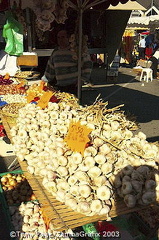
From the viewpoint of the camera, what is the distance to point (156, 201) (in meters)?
1.92

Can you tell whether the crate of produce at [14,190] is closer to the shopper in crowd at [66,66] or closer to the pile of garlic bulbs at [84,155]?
the pile of garlic bulbs at [84,155]

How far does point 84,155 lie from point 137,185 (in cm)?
46

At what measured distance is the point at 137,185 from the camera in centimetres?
188

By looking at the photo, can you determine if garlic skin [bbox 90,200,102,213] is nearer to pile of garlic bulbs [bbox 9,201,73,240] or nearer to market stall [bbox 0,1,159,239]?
market stall [bbox 0,1,159,239]

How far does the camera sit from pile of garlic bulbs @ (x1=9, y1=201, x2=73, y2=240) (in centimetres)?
258

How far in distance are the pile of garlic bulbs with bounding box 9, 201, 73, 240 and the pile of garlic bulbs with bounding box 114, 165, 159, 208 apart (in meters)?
0.95

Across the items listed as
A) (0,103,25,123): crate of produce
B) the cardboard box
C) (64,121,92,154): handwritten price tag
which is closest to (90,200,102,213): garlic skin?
(64,121,92,154): handwritten price tag

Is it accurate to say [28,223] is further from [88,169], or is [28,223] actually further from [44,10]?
[44,10]

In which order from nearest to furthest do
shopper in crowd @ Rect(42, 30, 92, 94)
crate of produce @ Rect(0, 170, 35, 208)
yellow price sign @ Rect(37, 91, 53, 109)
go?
yellow price sign @ Rect(37, 91, 53, 109) < crate of produce @ Rect(0, 170, 35, 208) < shopper in crowd @ Rect(42, 30, 92, 94)

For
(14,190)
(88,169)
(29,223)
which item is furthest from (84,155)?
(14,190)

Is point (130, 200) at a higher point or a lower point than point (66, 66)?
lower

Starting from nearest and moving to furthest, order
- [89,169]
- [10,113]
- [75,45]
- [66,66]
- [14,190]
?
[89,169]
[14,190]
[10,113]
[75,45]
[66,66]

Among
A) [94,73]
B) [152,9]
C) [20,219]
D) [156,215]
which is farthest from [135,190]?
[152,9]

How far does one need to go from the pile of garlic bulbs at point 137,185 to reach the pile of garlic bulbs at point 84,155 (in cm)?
6
